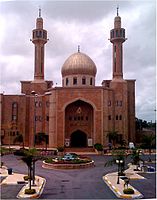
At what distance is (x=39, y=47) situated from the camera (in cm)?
4950

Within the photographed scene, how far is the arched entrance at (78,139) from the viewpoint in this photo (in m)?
48.4

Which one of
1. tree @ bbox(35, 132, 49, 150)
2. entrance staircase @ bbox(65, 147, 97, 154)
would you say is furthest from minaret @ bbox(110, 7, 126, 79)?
tree @ bbox(35, 132, 49, 150)

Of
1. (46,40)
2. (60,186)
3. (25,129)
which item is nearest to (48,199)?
(60,186)

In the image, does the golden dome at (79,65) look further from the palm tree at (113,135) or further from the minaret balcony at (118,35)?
the palm tree at (113,135)

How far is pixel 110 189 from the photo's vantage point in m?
18.4

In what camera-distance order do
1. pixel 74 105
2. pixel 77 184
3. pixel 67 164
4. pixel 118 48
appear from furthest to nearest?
pixel 118 48
pixel 74 105
pixel 67 164
pixel 77 184

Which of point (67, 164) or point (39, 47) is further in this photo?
point (39, 47)

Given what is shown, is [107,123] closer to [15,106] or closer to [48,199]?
[15,106]

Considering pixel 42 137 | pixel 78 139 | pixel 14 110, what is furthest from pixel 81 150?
pixel 14 110

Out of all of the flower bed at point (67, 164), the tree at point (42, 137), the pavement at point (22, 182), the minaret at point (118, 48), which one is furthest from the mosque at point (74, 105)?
the pavement at point (22, 182)

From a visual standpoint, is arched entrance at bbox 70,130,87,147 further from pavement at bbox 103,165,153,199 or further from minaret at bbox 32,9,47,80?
pavement at bbox 103,165,153,199

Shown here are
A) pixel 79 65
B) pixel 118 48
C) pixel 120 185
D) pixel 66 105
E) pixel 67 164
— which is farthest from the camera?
pixel 79 65

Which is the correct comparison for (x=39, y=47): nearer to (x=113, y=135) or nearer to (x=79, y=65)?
(x=79, y=65)

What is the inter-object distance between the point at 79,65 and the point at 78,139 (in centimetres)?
1084
